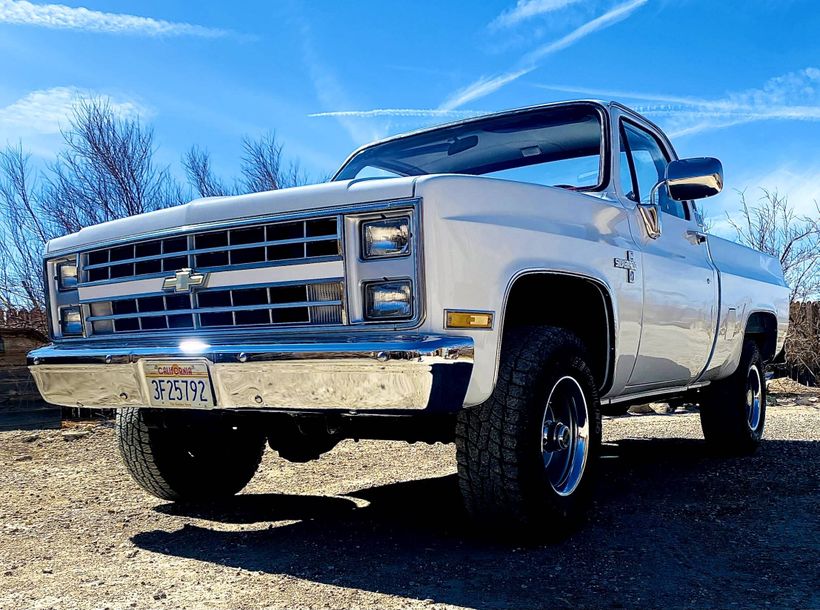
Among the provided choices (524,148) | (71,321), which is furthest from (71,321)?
(524,148)

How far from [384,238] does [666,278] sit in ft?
6.89

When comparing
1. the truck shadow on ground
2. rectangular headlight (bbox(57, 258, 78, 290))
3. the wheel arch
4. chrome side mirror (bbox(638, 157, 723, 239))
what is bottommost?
the truck shadow on ground

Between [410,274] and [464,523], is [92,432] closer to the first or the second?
[464,523]

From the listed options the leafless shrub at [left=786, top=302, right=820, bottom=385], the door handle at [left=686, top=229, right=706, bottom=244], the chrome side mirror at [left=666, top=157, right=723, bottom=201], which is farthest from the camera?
the leafless shrub at [left=786, top=302, right=820, bottom=385]

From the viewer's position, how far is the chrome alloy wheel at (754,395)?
596 centimetres

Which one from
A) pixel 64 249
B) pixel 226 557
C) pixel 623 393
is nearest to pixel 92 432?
pixel 64 249

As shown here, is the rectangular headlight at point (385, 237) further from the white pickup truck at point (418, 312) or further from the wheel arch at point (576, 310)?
the wheel arch at point (576, 310)

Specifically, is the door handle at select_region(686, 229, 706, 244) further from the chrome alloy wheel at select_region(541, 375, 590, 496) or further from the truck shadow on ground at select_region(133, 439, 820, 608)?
the chrome alloy wheel at select_region(541, 375, 590, 496)

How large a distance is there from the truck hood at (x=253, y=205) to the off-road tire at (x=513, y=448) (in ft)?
2.65

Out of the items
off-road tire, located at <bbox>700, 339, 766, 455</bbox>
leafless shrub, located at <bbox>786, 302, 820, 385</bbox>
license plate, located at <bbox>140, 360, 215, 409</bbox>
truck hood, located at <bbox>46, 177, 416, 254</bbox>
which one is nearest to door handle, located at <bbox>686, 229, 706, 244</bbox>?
off-road tire, located at <bbox>700, 339, 766, 455</bbox>

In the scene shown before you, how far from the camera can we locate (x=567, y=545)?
3.23 meters

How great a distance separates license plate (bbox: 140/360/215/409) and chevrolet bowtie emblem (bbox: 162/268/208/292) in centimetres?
34

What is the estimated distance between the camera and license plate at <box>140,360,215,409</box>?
309cm

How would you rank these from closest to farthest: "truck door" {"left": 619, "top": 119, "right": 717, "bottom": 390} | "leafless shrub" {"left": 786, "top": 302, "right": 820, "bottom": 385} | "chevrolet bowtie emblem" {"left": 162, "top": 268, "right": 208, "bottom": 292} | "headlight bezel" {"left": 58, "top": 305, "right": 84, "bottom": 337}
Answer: "chevrolet bowtie emblem" {"left": 162, "top": 268, "right": 208, "bottom": 292}, "headlight bezel" {"left": 58, "top": 305, "right": 84, "bottom": 337}, "truck door" {"left": 619, "top": 119, "right": 717, "bottom": 390}, "leafless shrub" {"left": 786, "top": 302, "right": 820, "bottom": 385}
